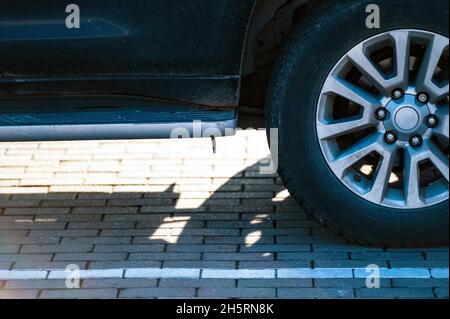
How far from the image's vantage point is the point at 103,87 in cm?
490

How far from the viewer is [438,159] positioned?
4734mm

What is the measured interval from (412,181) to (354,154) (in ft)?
0.93

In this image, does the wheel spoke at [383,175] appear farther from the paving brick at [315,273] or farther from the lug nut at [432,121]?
the paving brick at [315,273]

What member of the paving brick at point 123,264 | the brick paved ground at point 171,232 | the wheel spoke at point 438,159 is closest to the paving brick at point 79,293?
the brick paved ground at point 171,232

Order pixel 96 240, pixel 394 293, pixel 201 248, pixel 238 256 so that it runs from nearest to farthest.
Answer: pixel 394 293
pixel 238 256
pixel 201 248
pixel 96 240

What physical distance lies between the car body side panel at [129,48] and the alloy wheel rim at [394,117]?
0.50 metres

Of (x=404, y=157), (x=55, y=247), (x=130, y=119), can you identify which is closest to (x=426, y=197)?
(x=404, y=157)

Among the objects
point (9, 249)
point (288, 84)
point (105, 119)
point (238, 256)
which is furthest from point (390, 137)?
point (9, 249)

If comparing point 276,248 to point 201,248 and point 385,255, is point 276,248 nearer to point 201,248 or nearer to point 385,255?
point 201,248

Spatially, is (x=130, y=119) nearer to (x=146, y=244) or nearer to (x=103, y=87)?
(x=103, y=87)

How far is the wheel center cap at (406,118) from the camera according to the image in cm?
470

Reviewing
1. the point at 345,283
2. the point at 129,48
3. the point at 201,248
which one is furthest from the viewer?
the point at 201,248

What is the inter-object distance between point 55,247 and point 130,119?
755 millimetres
